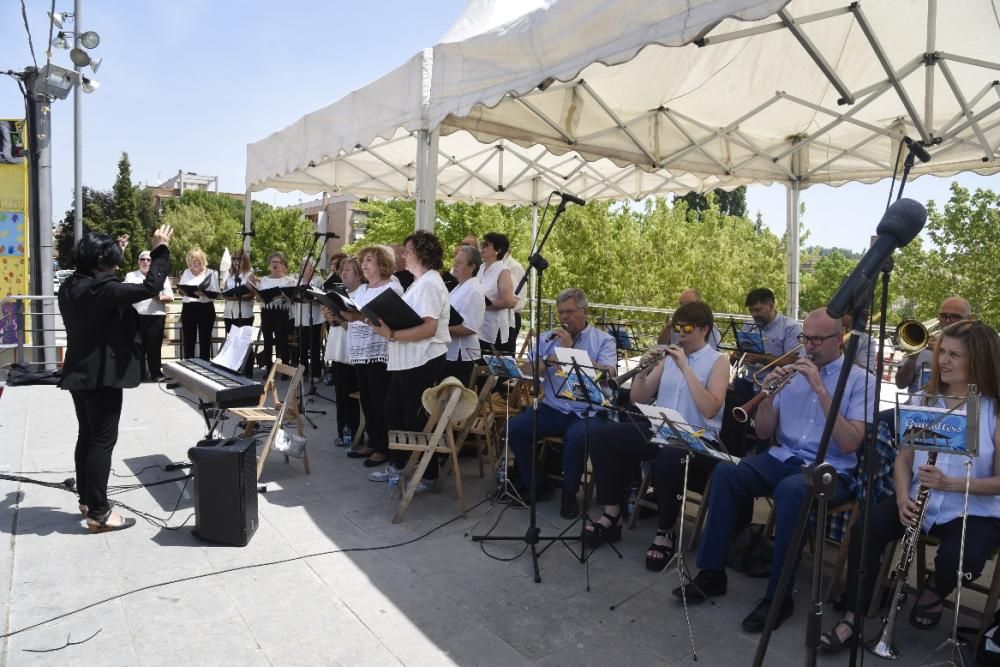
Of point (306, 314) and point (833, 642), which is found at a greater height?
point (306, 314)

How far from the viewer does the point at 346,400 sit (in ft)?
20.1

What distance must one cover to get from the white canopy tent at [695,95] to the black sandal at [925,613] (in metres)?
2.61

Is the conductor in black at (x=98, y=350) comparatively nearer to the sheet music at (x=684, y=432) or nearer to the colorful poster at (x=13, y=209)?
the sheet music at (x=684, y=432)

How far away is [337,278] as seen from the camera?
8211 millimetres

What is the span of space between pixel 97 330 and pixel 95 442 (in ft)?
2.07

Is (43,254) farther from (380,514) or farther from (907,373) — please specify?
(907,373)

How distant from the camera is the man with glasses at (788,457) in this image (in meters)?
3.15

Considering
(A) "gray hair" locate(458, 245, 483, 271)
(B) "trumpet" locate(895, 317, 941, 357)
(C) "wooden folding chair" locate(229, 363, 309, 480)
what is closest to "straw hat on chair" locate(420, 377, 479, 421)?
(C) "wooden folding chair" locate(229, 363, 309, 480)

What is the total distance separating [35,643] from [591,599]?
2347 millimetres

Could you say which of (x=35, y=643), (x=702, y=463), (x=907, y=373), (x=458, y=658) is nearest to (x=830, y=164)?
(x=907, y=373)

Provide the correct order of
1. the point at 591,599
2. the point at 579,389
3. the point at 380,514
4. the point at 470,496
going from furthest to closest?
the point at 470,496, the point at 380,514, the point at 579,389, the point at 591,599

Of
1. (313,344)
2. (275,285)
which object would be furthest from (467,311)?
(275,285)

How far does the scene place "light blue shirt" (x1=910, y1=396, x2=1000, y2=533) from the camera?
289cm

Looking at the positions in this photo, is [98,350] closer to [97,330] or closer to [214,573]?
[97,330]
